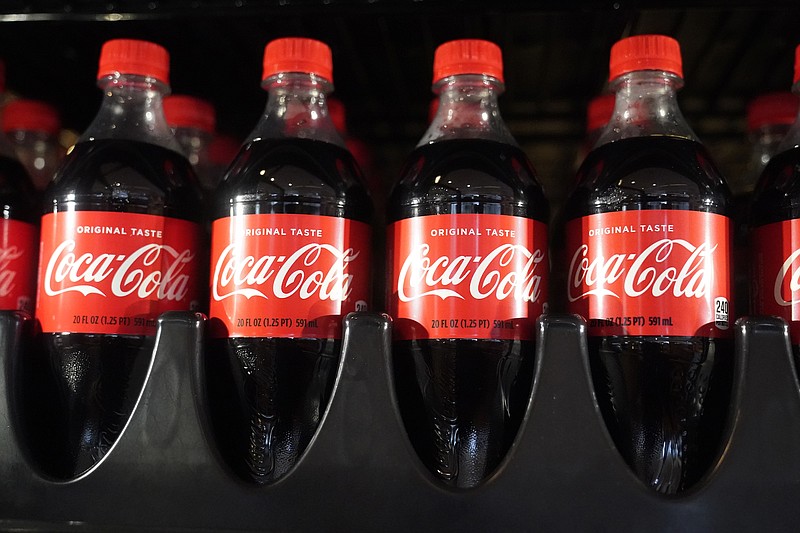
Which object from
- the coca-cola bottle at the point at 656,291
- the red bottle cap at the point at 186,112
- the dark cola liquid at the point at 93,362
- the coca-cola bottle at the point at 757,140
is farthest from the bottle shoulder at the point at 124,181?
the coca-cola bottle at the point at 757,140

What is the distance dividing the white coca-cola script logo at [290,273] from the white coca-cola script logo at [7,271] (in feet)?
0.89

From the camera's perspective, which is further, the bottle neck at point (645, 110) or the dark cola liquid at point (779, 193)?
the bottle neck at point (645, 110)

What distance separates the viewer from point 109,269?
83cm

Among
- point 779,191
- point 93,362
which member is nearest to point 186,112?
point 93,362

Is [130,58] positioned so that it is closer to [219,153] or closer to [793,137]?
[219,153]

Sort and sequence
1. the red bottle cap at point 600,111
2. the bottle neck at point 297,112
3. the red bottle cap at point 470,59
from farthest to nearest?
the red bottle cap at point 600,111, the bottle neck at point 297,112, the red bottle cap at point 470,59

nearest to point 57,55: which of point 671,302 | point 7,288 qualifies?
point 7,288

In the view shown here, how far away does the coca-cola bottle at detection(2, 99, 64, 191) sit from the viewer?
1.16 meters

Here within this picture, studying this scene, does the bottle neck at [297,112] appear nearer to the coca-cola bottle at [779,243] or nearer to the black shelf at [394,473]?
the black shelf at [394,473]

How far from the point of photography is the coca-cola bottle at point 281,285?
2.66 ft

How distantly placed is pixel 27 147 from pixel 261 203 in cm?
56

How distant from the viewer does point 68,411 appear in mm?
880

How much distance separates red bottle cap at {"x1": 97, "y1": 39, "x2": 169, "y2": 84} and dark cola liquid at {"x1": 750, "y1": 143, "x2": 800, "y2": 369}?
72 cm

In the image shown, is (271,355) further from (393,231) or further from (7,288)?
(7,288)
